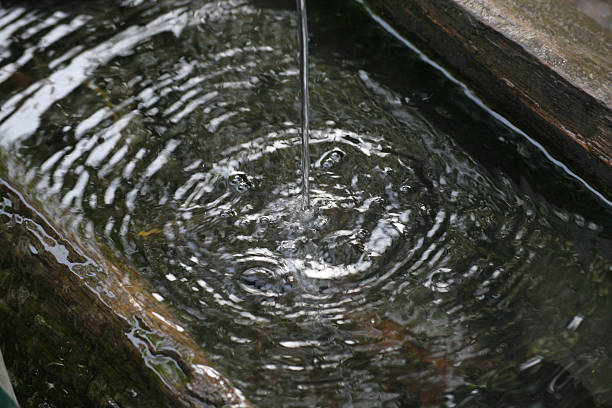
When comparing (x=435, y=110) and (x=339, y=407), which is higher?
(x=435, y=110)

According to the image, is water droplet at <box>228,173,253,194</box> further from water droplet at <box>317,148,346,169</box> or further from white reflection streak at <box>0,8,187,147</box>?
white reflection streak at <box>0,8,187,147</box>

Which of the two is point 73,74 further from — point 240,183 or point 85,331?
point 85,331

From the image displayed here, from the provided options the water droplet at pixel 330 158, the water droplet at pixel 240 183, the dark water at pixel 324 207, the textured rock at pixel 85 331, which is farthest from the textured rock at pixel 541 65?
the textured rock at pixel 85 331

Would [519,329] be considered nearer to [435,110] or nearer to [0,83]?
[435,110]

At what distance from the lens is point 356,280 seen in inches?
91.8

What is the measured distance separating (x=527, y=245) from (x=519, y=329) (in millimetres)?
387

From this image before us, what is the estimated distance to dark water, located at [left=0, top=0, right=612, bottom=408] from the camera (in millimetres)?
2117

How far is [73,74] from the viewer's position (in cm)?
328

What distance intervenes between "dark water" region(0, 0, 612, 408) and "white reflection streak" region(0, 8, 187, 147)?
1 centimetres

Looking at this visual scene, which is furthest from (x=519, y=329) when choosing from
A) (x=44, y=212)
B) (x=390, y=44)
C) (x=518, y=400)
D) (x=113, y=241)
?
(x=390, y=44)

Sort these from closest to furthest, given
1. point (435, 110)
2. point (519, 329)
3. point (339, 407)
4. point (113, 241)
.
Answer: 1. point (339, 407)
2. point (519, 329)
3. point (113, 241)
4. point (435, 110)

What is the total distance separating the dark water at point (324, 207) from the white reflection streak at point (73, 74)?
1 centimetres

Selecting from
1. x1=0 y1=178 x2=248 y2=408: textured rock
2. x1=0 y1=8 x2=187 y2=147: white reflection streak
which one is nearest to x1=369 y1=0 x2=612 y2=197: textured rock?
x1=0 y1=8 x2=187 y2=147: white reflection streak

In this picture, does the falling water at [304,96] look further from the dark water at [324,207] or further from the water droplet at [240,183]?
the water droplet at [240,183]
